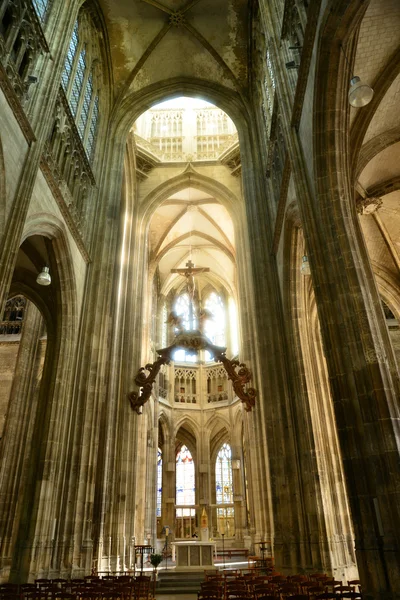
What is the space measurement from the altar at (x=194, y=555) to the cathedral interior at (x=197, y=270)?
225 centimetres

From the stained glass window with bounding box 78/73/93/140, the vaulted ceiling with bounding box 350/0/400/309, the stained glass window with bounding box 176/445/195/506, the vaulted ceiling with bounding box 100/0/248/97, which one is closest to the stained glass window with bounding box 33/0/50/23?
the stained glass window with bounding box 78/73/93/140

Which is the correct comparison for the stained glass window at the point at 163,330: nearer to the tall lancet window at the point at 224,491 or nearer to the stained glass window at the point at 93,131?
the tall lancet window at the point at 224,491

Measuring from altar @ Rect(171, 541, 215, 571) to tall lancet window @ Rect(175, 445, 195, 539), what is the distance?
14976 millimetres

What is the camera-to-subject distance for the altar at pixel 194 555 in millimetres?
14234

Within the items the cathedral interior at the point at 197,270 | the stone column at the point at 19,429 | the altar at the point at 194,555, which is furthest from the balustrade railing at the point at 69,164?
the altar at the point at 194,555

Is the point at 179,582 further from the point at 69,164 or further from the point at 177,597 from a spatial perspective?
the point at 69,164

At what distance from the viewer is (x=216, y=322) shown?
33.2m

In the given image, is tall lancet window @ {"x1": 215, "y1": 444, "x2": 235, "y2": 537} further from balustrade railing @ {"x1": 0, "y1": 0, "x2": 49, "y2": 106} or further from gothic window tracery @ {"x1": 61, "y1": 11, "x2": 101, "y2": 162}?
balustrade railing @ {"x1": 0, "y1": 0, "x2": 49, "y2": 106}

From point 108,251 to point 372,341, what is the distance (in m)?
10.2

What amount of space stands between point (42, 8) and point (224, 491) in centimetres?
2829

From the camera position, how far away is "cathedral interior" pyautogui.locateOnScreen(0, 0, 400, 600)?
24.4ft

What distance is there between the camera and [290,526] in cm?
1141

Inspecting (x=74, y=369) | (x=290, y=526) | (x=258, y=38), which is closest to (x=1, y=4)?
(x=74, y=369)

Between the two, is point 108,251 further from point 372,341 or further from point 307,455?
point 372,341
